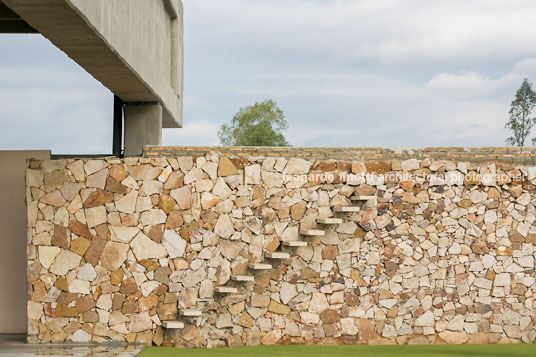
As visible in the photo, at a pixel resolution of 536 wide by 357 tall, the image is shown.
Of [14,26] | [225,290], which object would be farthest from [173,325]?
[14,26]

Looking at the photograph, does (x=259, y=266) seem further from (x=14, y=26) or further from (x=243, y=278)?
(x=14, y=26)

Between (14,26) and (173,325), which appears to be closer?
(173,325)

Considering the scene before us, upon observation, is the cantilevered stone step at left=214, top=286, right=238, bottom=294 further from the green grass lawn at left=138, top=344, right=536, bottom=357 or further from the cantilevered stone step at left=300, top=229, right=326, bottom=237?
the cantilevered stone step at left=300, top=229, right=326, bottom=237

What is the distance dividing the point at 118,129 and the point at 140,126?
48cm

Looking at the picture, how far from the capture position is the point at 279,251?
1290cm

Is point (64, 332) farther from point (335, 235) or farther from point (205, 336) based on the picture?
point (335, 235)

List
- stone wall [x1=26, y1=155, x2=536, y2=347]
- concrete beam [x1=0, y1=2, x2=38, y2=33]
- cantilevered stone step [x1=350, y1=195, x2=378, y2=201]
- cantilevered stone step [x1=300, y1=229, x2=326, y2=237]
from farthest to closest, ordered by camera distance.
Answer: concrete beam [x1=0, y1=2, x2=38, y2=33] < cantilevered stone step [x1=350, y1=195, x2=378, y2=201] < cantilevered stone step [x1=300, y1=229, x2=326, y2=237] < stone wall [x1=26, y1=155, x2=536, y2=347]

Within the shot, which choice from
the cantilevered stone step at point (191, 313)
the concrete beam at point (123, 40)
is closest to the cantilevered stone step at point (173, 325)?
the cantilevered stone step at point (191, 313)

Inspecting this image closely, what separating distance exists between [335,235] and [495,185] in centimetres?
312

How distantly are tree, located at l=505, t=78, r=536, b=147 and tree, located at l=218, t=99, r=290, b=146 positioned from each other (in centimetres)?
1290

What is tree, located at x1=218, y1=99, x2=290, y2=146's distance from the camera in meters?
42.0

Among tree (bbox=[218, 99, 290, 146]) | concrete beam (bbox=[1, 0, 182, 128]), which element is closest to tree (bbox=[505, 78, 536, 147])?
tree (bbox=[218, 99, 290, 146])

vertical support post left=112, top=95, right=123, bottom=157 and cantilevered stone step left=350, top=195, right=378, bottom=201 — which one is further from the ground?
vertical support post left=112, top=95, right=123, bottom=157

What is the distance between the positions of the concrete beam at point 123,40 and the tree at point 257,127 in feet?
73.5
